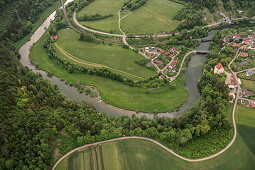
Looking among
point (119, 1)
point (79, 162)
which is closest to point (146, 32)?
point (119, 1)

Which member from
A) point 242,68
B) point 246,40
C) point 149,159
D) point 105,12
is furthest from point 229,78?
point 105,12

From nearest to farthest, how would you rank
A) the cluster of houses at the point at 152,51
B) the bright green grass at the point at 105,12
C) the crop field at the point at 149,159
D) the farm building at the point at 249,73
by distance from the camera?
the crop field at the point at 149,159 < the farm building at the point at 249,73 < the cluster of houses at the point at 152,51 < the bright green grass at the point at 105,12

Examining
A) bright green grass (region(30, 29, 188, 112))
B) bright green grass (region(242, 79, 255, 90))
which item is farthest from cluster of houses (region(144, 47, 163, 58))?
bright green grass (region(242, 79, 255, 90))

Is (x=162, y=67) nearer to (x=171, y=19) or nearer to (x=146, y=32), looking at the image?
(x=146, y=32)

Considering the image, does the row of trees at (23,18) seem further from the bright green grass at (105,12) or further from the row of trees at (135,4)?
the row of trees at (135,4)

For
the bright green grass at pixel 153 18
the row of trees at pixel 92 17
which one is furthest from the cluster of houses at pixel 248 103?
the row of trees at pixel 92 17
